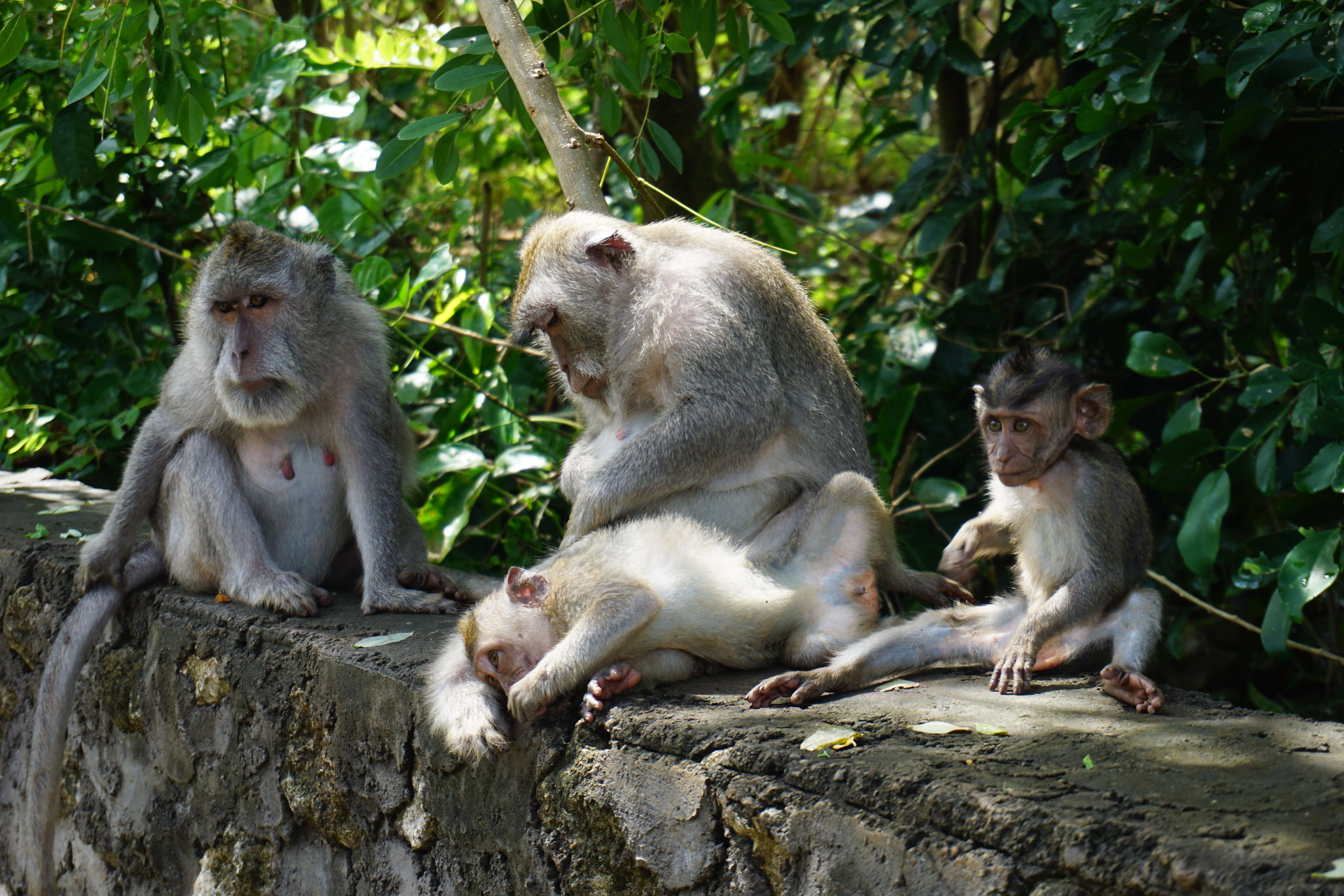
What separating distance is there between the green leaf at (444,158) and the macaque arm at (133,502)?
4.75ft

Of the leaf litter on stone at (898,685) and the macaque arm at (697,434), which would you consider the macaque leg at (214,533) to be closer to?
the macaque arm at (697,434)

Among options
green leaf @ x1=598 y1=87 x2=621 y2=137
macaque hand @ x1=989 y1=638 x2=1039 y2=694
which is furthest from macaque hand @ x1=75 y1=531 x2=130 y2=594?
macaque hand @ x1=989 y1=638 x2=1039 y2=694

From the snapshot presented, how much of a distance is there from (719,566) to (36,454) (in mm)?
5577

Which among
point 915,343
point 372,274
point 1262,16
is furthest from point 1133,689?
point 372,274

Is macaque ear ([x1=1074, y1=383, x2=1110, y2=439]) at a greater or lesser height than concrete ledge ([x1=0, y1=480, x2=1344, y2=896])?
greater

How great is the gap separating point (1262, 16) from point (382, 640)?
2930mm

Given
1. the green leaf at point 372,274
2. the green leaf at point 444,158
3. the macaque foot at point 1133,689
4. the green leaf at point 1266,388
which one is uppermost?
the green leaf at point 444,158

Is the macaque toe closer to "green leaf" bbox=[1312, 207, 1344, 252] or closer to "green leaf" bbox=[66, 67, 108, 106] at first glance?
"green leaf" bbox=[66, 67, 108, 106]

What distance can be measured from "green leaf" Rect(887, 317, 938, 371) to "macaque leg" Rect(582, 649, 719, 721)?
2.64m

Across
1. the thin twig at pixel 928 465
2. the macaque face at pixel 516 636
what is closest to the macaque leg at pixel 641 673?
the macaque face at pixel 516 636

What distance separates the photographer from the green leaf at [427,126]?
3.48 m

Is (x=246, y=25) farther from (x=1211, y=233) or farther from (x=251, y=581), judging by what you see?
(x=1211, y=233)

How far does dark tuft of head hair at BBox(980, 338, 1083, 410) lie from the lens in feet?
9.44

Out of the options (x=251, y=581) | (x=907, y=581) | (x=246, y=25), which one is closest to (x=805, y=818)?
(x=907, y=581)
